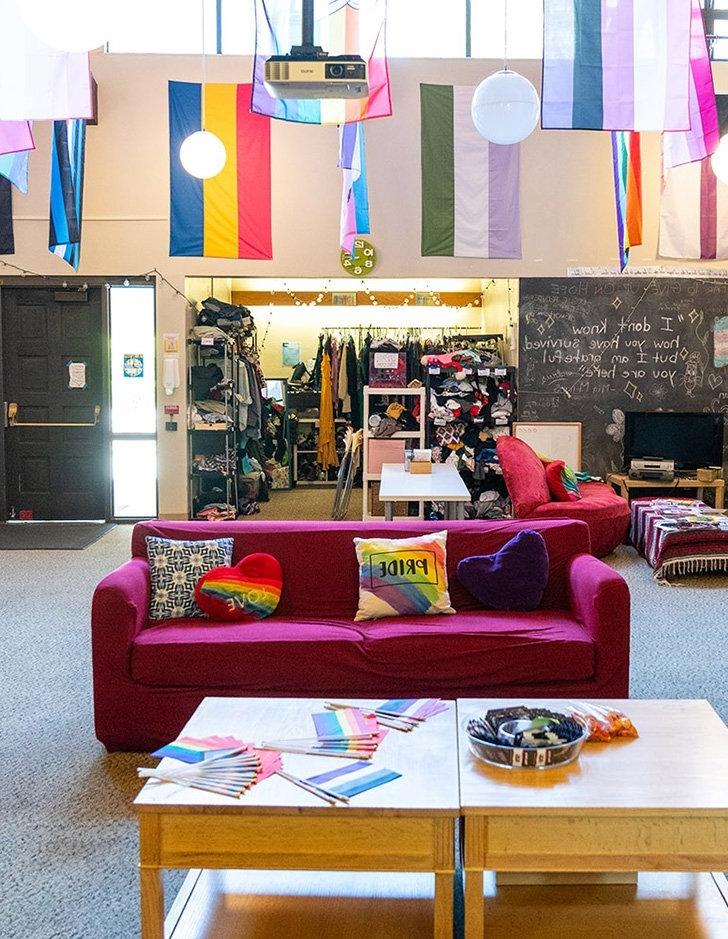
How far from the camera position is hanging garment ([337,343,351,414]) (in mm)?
11078

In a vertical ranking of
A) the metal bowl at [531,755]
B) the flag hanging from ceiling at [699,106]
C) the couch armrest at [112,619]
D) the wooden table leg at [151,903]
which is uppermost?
the flag hanging from ceiling at [699,106]

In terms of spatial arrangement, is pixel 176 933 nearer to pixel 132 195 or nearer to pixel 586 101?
pixel 586 101

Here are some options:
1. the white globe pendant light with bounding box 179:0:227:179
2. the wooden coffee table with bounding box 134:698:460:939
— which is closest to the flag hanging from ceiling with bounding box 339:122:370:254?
the white globe pendant light with bounding box 179:0:227:179

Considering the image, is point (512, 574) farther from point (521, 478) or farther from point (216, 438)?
point (216, 438)

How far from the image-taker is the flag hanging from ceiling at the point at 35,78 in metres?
4.58

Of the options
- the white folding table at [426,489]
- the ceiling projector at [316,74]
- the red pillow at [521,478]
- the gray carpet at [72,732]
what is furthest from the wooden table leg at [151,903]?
the red pillow at [521,478]

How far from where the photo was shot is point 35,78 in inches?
183

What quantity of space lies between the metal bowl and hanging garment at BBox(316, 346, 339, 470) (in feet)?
29.0

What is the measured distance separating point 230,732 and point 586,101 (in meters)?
3.60

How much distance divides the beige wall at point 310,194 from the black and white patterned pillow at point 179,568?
530 cm

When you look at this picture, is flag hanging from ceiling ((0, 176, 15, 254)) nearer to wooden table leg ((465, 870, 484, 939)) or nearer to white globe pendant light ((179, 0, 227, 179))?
white globe pendant light ((179, 0, 227, 179))

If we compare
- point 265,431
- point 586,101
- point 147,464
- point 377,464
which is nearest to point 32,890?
point 586,101

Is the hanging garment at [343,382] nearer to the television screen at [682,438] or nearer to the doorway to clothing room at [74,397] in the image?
the doorway to clothing room at [74,397]

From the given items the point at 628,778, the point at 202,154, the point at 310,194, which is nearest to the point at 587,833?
the point at 628,778
